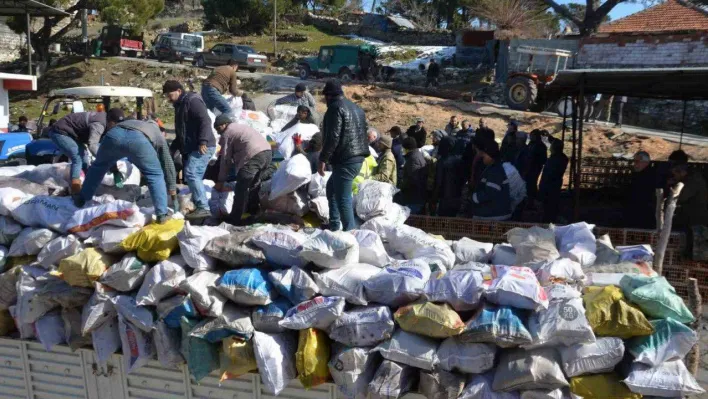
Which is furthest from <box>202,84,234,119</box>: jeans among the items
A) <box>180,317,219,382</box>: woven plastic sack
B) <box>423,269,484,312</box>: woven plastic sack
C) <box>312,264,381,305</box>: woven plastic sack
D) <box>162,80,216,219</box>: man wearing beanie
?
<box>423,269,484,312</box>: woven plastic sack

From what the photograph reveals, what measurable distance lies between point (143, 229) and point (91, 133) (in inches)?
112

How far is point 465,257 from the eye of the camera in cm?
471

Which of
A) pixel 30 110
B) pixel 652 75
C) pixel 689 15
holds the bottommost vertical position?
pixel 30 110

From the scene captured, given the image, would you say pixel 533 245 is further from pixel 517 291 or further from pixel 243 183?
pixel 243 183

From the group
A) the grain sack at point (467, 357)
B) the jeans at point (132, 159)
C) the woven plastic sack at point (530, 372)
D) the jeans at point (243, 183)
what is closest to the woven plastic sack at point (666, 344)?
the woven plastic sack at point (530, 372)

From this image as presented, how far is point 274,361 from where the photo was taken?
13.2 ft

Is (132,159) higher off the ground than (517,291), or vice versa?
(132,159)

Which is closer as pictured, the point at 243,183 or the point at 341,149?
the point at 341,149

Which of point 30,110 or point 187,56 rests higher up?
point 187,56

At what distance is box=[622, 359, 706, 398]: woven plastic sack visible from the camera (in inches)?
135

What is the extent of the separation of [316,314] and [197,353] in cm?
86

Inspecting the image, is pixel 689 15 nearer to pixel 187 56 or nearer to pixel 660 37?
pixel 660 37

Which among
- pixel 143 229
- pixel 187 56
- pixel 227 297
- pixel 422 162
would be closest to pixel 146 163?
pixel 143 229

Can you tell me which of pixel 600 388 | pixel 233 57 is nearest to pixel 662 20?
pixel 233 57
